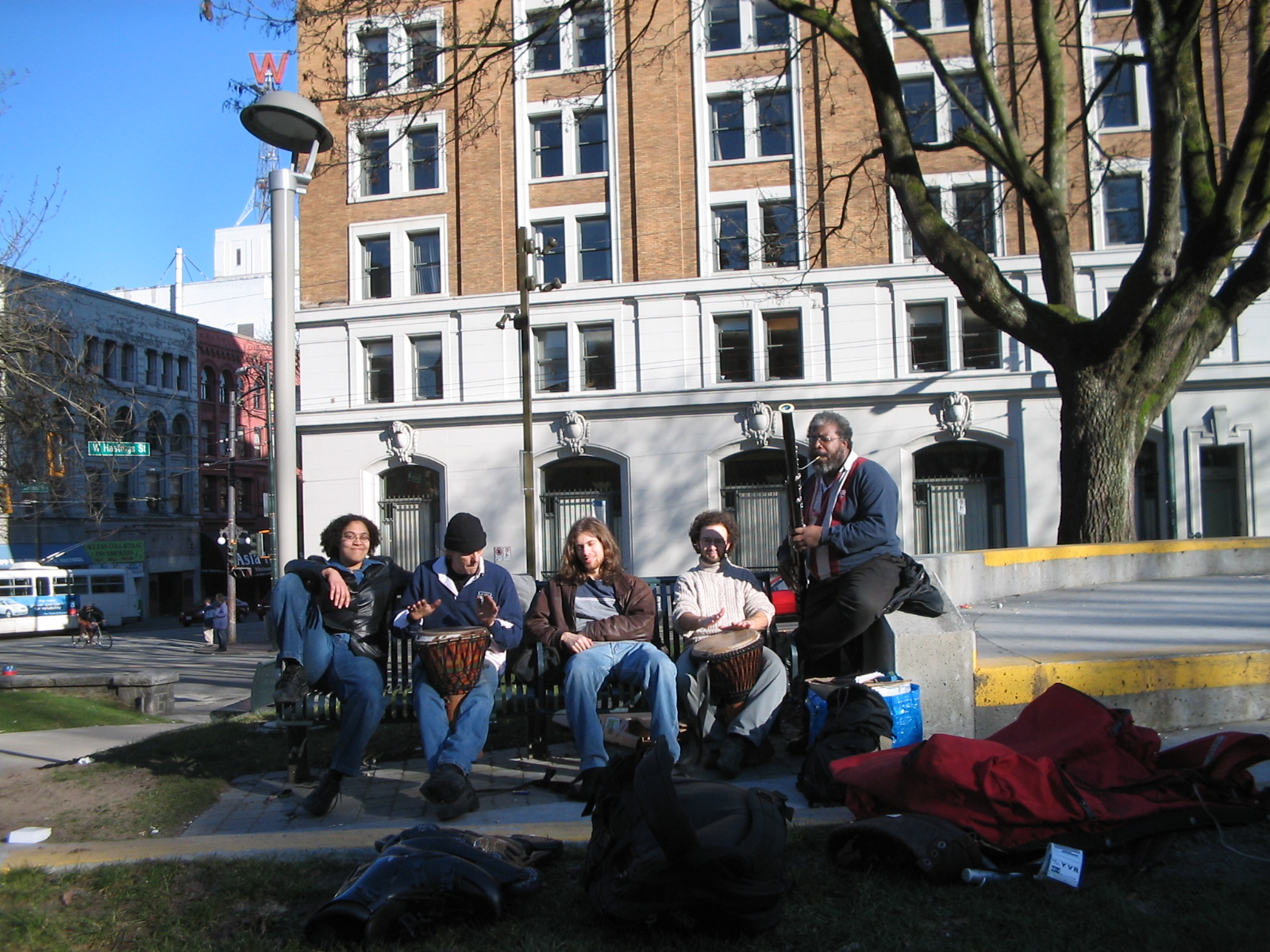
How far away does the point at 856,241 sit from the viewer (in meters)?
26.3

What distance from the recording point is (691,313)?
2716 cm

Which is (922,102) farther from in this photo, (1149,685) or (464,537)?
(464,537)

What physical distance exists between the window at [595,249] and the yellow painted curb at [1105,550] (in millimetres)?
19513

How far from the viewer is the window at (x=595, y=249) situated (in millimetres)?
28078

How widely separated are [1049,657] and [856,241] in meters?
22.6

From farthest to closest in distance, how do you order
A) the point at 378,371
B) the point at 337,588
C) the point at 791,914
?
the point at 378,371 < the point at 337,588 < the point at 791,914

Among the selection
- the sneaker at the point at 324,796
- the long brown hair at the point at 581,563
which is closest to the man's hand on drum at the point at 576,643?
the long brown hair at the point at 581,563

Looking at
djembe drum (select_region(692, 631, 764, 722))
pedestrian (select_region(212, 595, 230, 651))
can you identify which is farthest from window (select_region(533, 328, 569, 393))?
djembe drum (select_region(692, 631, 764, 722))

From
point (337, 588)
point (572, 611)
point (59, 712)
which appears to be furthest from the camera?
point (59, 712)

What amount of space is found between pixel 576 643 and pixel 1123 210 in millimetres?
26347

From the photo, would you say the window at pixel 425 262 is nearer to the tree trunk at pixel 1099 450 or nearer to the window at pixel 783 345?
the window at pixel 783 345

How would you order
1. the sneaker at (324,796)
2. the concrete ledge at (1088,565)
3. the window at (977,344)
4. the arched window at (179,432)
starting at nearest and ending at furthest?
the sneaker at (324,796) < the concrete ledge at (1088,565) < the window at (977,344) < the arched window at (179,432)

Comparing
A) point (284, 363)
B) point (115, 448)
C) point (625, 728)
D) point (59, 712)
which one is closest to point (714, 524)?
point (625, 728)

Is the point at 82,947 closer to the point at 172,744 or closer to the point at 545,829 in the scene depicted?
the point at 545,829
